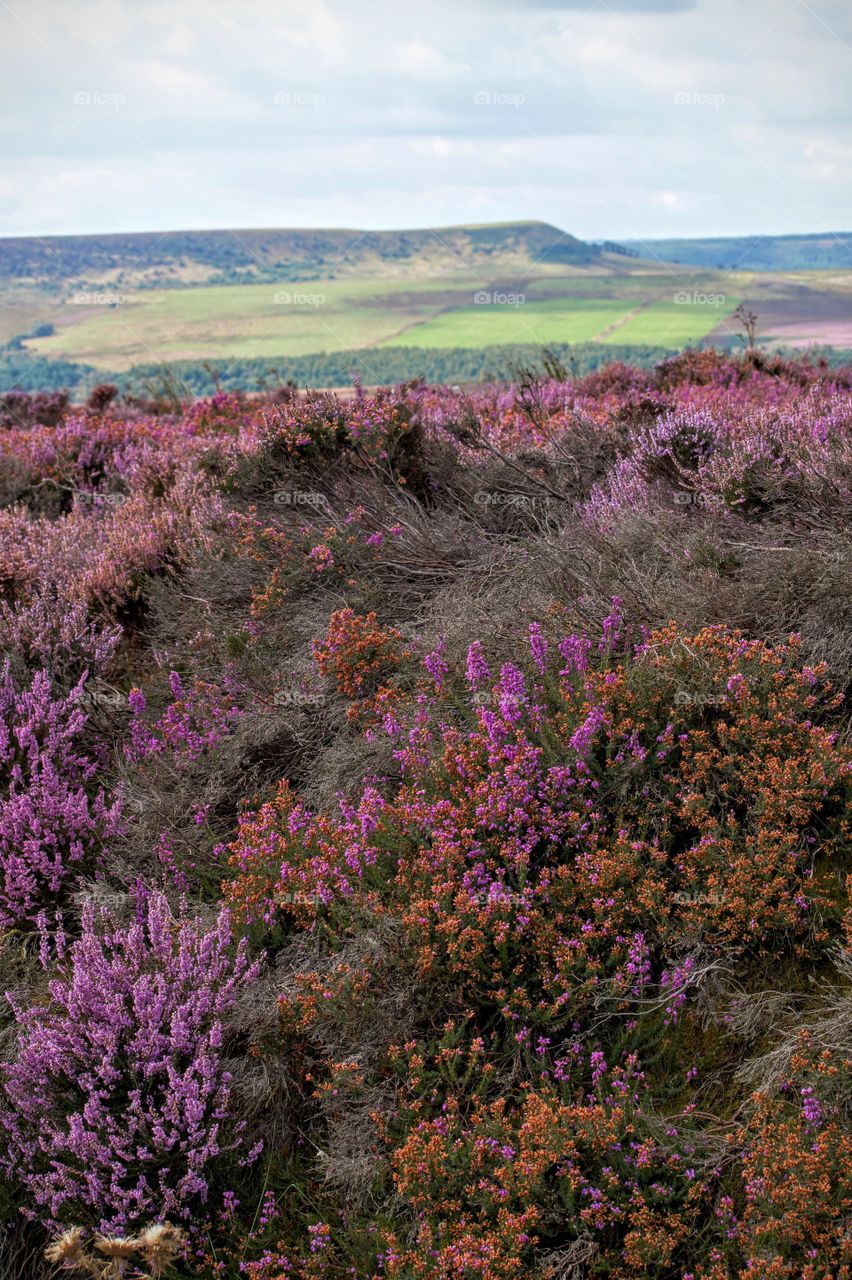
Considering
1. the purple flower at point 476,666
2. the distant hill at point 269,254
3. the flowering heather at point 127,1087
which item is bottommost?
the flowering heather at point 127,1087

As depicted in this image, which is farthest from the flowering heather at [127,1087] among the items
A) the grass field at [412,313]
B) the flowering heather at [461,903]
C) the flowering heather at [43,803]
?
the grass field at [412,313]

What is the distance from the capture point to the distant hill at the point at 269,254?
68250 mm

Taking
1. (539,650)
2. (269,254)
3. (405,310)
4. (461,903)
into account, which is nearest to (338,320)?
(405,310)

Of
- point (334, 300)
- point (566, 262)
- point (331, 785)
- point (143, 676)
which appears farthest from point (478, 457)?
point (566, 262)

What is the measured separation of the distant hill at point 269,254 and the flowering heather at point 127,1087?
65997 mm

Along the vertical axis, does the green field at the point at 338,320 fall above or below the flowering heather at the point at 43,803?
above

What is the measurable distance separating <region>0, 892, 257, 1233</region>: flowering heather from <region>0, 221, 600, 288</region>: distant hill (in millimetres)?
65997

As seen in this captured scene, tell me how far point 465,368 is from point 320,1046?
26.7 m

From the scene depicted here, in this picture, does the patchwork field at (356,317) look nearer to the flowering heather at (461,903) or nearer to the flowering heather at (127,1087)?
the flowering heather at (461,903)

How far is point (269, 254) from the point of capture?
78.0 m

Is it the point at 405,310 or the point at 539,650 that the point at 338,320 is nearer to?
the point at 405,310

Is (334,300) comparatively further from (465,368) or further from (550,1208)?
(550,1208)

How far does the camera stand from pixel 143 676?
580 centimetres

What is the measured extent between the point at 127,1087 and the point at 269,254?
8188 centimetres
